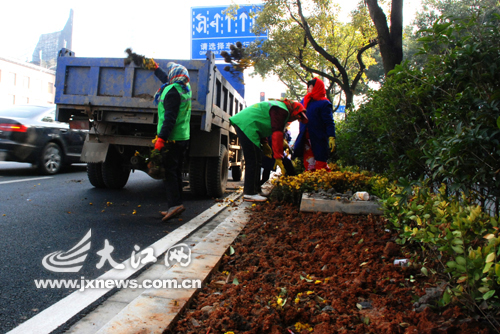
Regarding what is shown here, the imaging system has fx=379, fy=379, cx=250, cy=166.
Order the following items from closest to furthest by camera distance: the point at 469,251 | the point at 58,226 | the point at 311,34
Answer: the point at 469,251, the point at 58,226, the point at 311,34

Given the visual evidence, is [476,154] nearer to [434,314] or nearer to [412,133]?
[434,314]

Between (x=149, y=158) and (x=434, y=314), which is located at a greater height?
(x=149, y=158)

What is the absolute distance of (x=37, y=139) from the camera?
8.30m

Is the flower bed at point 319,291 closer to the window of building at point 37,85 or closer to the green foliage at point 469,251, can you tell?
the green foliage at point 469,251

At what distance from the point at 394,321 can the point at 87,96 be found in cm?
551

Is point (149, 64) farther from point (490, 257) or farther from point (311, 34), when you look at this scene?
point (311, 34)

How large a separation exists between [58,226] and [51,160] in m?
5.42

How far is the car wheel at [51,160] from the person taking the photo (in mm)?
8515

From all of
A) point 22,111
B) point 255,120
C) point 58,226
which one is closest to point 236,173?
point 255,120

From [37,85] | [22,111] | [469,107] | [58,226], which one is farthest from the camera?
[37,85]

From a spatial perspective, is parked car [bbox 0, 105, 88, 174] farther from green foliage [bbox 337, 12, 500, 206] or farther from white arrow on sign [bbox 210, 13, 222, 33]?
white arrow on sign [bbox 210, 13, 222, 33]

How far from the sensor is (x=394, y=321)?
169cm

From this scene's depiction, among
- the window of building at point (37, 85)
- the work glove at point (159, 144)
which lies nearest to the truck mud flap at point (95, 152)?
the work glove at point (159, 144)

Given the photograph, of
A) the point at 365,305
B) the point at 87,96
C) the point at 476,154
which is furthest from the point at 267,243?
the point at 87,96
